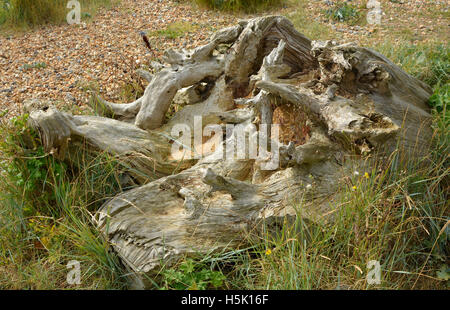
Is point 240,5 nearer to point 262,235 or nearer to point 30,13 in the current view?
point 30,13

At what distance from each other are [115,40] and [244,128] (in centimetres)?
411

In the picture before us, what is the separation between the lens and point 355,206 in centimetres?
288

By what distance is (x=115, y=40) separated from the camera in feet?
22.6

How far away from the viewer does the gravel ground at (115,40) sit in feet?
18.4

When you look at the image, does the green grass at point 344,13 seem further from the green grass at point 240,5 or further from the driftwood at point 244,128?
the driftwood at point 244,128

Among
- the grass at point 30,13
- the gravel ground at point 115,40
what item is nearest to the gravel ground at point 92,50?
the gravel ground at point 115,40

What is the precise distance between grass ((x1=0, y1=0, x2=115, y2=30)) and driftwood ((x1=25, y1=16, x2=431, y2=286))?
4334 millimetres

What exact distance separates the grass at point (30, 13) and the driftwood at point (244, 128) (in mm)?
4334

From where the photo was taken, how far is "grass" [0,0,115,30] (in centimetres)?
761

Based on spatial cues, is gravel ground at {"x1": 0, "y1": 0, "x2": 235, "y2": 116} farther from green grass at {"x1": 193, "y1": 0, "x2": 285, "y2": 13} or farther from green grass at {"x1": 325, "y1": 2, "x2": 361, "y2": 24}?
green grass at {"x1": 325, "y1": 2, "x2": 361, "y2": 24}

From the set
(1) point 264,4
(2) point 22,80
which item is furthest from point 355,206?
(1) point 264,4

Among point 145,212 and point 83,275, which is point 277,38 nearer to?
point 145,212
